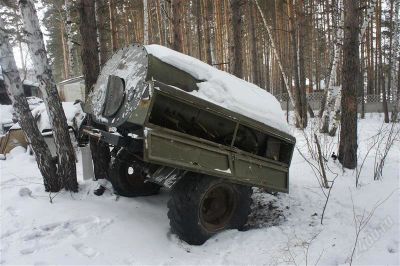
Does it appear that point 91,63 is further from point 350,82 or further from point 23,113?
point 350,82

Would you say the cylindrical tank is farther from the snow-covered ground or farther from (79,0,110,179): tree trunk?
the snow-covered ground

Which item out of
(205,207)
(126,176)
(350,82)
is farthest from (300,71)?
(205,207)

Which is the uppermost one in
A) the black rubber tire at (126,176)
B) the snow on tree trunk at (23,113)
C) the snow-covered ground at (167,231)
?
the snow on tree trunk at (23,113)

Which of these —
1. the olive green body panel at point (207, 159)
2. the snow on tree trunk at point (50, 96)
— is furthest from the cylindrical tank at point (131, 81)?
the snow on tree trunk at point (50, 96)

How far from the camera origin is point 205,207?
15.8 ft

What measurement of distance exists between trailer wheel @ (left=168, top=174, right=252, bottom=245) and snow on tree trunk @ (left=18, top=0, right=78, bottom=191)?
1.75 m

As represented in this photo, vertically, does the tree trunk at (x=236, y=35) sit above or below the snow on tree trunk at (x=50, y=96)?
above

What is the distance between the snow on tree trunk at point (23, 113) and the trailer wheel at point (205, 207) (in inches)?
74.1

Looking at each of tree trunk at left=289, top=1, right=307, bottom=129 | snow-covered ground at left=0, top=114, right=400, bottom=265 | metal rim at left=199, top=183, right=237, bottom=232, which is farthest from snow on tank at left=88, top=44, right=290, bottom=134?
tree trunk at left=289, top=1, right=307, bottom=129

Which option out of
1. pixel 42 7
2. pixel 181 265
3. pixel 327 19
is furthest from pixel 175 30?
pixel 42 7

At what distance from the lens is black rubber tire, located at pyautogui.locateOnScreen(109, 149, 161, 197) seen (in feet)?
17.6

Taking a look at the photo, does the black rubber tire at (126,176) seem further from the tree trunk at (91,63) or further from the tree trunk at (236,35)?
the tree trunk at (236,35)

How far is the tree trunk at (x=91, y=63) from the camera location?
18.5 feet

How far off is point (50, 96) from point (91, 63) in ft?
3.04
